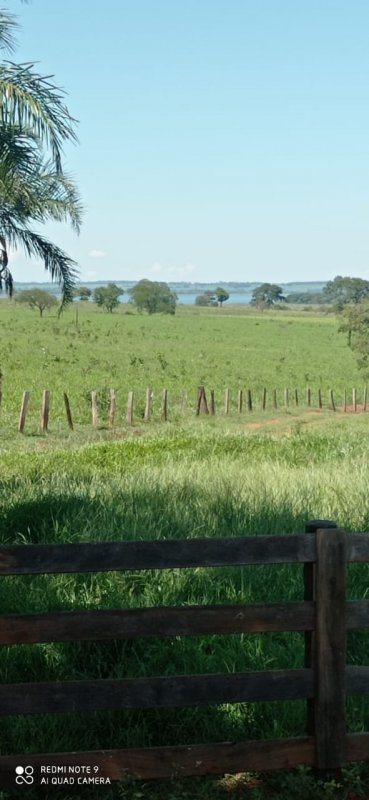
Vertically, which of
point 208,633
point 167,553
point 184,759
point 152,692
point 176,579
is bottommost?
point 184,759

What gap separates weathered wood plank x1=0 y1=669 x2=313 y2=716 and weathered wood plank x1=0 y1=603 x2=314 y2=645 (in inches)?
9.2

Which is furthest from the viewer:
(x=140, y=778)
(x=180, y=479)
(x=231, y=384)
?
(x=231, y=384)

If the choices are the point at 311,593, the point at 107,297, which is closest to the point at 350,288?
the point at 107,297

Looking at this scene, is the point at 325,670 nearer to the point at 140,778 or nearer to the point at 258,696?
the point at 258,696

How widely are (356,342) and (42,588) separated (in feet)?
183

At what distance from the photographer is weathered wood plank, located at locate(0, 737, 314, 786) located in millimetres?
4328

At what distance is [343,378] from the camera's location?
61500mm

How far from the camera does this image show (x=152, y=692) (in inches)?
171

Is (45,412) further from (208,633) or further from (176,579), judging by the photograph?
(208,633)

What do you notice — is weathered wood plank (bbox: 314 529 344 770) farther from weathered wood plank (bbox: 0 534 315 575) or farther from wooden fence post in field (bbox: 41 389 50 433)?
wooden fence post in field (bbox: 41 389 50 433)

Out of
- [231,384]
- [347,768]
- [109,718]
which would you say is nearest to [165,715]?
[109,718]

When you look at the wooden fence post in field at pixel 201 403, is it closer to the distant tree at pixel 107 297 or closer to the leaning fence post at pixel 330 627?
the leaning fence post at pixel 330 627

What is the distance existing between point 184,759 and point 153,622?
712mm

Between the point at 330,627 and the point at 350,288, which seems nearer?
the point at 330,627
